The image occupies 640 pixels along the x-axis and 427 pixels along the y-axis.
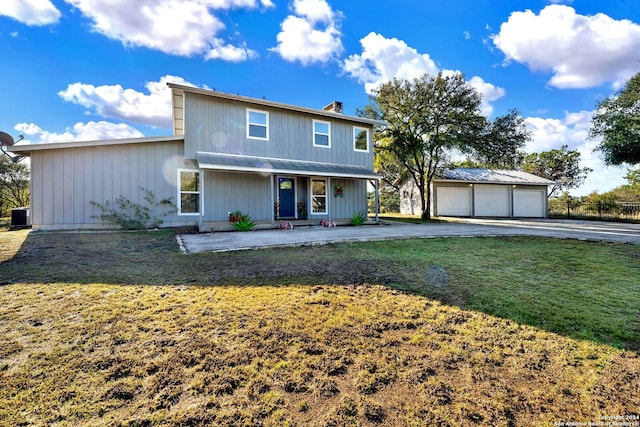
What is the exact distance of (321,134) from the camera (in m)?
13.6

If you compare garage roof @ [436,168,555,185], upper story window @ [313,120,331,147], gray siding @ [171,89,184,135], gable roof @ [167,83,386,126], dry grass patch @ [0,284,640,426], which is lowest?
dry grass patch @ [0,284,640,426]

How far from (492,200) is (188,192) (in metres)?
21.0

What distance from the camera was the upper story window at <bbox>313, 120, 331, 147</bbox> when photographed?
44.2 feet

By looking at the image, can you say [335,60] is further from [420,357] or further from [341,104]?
[420,357]

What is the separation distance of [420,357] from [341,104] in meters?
14.4

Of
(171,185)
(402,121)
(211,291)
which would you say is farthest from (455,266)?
(402,121)

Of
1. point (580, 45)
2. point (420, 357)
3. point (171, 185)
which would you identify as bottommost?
point (420, 357)

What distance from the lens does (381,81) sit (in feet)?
57.7

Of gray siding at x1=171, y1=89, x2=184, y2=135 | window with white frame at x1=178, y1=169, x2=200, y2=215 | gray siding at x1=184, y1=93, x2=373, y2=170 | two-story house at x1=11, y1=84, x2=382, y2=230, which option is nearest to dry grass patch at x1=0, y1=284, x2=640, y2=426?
two-story house at x1=11, y1=84, x2=382, y2=230

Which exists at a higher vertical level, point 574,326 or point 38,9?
point 38,9

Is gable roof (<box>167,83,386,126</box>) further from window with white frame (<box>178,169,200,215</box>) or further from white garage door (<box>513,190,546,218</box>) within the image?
white garage door (<box>513,190,546,218</box>)

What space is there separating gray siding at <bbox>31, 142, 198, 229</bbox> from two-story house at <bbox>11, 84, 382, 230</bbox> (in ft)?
0.09

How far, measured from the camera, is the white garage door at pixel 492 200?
21219 millimetres

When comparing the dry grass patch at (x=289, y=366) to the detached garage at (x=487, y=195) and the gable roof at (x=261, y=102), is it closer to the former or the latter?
the gable roof at (x=261, y=102)
